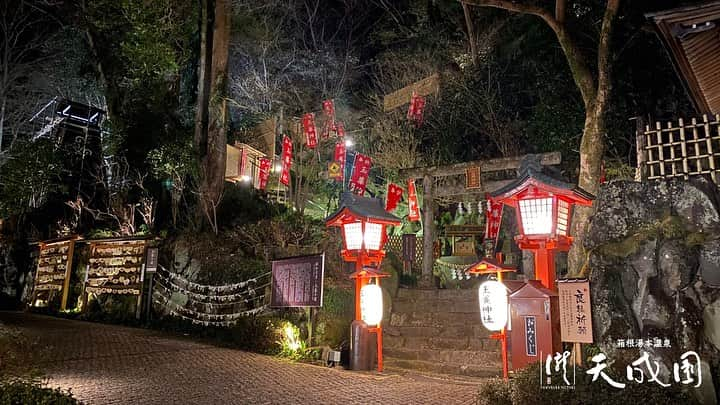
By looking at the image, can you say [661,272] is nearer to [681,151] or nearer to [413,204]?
[681,151]

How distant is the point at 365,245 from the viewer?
11156mm

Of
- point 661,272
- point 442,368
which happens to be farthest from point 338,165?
point 661,272

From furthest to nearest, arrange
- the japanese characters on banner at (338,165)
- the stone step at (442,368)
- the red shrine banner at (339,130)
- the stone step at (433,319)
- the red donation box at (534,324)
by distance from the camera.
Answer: the red shrine banner at (339,130), the japanese characters on banner at (338,165), the stone step at (433,319), the stone step at (442,368), the red donation box at (534,324)

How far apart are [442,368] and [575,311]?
4822 millimetres

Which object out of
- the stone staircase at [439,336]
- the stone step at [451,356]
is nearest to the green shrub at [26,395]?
the stone staircase at [439,336]

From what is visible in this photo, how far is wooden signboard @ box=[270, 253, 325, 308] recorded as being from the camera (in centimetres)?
1148

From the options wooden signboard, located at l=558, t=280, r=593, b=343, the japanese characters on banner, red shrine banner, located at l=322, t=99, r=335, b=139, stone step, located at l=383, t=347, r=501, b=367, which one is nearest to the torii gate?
the japanese characters on banner

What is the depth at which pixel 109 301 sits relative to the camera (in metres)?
18.9

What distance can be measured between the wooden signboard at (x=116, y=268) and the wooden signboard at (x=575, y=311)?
1522 cm

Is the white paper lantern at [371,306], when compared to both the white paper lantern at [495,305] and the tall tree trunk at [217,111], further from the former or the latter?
the tall tree trunk at [217,111]

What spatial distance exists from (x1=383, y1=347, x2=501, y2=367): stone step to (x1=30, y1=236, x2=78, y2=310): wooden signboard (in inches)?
622

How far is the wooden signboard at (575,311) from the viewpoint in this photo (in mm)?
6922

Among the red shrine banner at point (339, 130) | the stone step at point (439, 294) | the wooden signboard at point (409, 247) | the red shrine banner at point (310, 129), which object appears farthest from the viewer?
the red shrine banner at point (339, 130)

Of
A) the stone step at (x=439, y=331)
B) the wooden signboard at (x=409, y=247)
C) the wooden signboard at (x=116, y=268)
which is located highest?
the wooden signboard at (x=409, y=247)
